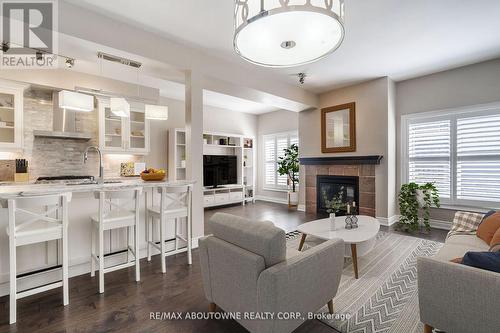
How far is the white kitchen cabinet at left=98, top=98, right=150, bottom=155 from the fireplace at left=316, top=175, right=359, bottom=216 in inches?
160

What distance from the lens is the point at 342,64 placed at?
3.96 m

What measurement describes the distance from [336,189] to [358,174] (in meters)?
0.62

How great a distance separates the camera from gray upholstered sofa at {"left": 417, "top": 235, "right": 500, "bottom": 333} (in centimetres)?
127

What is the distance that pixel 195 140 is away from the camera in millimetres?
3406

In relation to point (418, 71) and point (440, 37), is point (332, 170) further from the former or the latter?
point (440, 37)

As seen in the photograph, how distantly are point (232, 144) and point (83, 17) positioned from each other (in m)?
4.89

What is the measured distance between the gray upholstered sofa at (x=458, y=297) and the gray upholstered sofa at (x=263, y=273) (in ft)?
1.81

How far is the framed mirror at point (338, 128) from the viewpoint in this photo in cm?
498

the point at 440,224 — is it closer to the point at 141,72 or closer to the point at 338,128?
the point at 338,128

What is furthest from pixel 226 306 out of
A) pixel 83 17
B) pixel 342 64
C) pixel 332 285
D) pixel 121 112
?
pixel 342 64

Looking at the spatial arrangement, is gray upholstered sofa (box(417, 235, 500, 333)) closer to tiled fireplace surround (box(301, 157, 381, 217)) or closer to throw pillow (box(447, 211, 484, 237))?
throw pillow (box(447, 211, 484, 237))

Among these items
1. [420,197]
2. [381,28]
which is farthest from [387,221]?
[381,28]

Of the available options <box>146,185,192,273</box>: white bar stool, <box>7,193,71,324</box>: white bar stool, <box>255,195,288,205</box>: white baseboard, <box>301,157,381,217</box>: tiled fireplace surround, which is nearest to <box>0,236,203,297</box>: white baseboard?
<box>7,193,71,324</box>: white bar stool

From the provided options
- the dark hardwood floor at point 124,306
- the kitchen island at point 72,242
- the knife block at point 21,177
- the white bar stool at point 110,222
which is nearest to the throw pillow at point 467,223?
the dark hardwood floor at point 124,306
